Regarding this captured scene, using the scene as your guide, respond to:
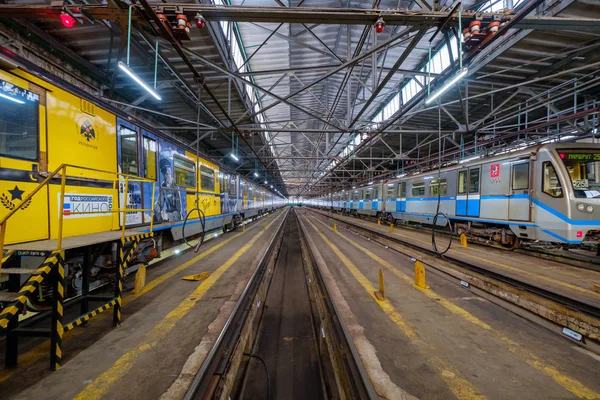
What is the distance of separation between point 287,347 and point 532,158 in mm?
7925

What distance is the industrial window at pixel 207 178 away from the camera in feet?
30.1

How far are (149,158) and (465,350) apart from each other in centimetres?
695

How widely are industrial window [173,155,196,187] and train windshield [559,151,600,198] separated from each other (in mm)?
10378

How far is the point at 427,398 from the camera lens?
6.84 ft

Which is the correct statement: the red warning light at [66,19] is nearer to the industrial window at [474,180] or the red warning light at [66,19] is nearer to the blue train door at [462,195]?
the industrial window at [474,180]

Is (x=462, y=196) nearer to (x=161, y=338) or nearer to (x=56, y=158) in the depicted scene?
(x=161, y=338)

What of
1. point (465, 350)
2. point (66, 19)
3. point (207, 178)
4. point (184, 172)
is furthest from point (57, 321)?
point (207, 178)

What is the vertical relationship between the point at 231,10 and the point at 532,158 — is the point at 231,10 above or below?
above

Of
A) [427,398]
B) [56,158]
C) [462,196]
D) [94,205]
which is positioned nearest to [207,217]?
[94,205]

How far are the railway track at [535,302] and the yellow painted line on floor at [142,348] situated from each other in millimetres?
5315

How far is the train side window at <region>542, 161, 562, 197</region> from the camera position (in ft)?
19.4

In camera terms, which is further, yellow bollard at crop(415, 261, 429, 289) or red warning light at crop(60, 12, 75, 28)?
yellow bollard at crop(415, 261, 429, 289)

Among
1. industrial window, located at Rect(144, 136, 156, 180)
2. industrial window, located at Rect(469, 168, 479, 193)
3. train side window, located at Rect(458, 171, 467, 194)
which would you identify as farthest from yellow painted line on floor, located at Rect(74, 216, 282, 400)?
train side window, located at Rect(458, 171, 467, 194)

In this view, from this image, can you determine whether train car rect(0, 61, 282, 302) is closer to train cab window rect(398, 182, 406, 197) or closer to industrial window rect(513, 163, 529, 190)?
industrial window rect(513, 163, 529, 190)
